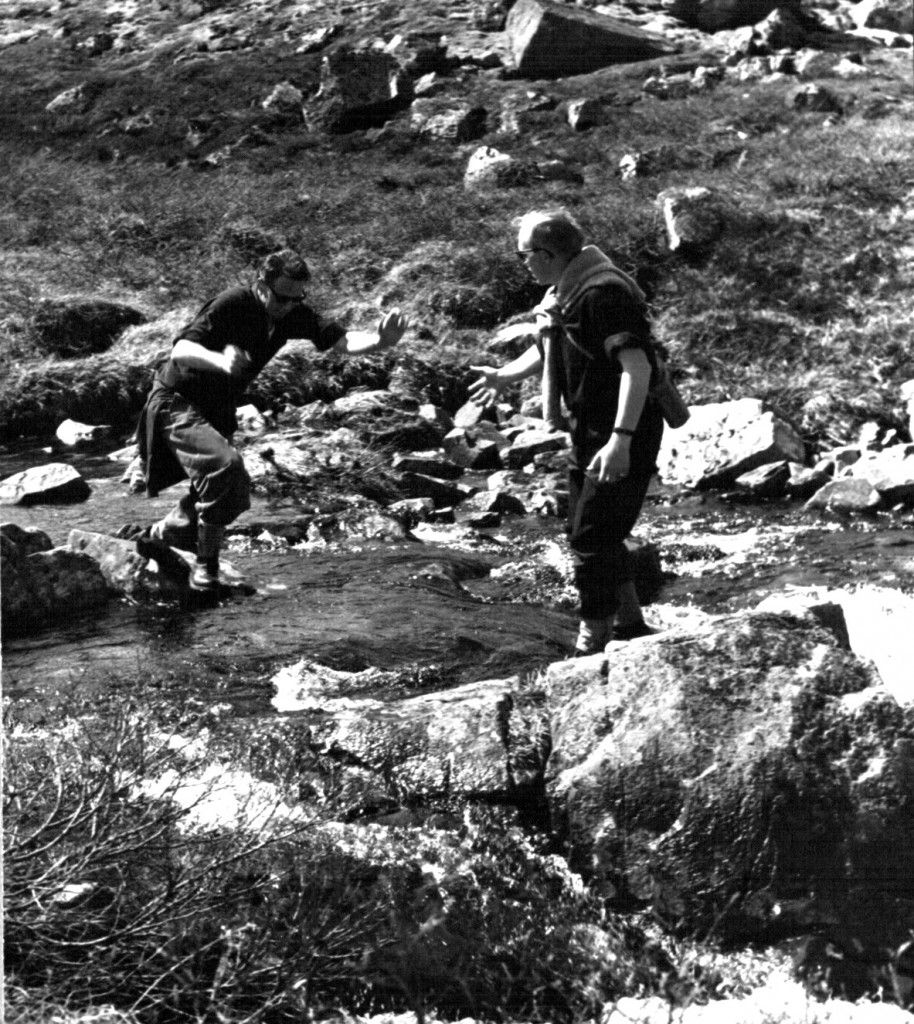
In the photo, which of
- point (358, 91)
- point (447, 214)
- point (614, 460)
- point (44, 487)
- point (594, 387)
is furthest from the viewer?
point (358, 91)

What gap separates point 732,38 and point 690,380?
14.5 metres

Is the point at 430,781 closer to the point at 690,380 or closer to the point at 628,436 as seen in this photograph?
the point at 628,436

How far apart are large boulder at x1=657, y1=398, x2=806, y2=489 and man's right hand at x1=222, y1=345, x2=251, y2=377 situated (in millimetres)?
5562

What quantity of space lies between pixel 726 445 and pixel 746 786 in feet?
25.4

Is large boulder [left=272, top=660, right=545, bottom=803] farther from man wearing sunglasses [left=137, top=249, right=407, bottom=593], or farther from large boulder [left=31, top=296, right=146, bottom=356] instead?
large boulder [left=31, top=296, right=146, bottom=356]

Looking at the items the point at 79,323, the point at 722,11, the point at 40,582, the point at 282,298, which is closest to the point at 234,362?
the point at 282,298

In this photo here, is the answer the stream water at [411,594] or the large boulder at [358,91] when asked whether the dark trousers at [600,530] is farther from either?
the large boulder at [358,91]

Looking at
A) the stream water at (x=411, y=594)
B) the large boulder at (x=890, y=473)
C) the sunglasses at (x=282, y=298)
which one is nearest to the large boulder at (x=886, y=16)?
the large boulder at (x=890, y=473)

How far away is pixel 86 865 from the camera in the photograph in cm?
389

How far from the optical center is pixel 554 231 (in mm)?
5656

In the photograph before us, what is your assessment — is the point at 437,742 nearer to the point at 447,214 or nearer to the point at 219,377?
the point at 219,377

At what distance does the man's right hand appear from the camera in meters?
6.97

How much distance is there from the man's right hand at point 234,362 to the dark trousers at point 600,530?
6.09 feet

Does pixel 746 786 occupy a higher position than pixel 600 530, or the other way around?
pixel 746 786
